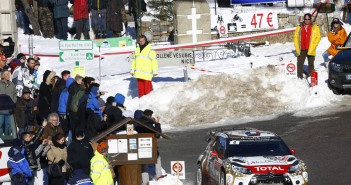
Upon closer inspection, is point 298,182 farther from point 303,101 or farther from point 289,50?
point 289,50

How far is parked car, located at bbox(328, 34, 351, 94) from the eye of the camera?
2356 cm

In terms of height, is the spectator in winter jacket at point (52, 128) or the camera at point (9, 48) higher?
the camera at point (9, 48)

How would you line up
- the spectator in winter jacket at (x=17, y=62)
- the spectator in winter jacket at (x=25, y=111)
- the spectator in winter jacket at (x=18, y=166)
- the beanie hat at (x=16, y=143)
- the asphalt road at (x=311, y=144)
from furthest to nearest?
the spectator in winter jacket at (x=17, y=62) < the spectator in winter jacket at (x=25, y=111) < the asphalt road at (x=311, y=144) < the beanie hat at (x=16, y=143) < the spectator in winter jacket at (x=18, y=166)

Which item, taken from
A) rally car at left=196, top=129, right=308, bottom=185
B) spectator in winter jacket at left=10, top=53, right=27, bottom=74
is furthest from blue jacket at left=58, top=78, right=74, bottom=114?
rally car at left=196, top=129, right=308, bottom=185

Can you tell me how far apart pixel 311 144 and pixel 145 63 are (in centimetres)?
648

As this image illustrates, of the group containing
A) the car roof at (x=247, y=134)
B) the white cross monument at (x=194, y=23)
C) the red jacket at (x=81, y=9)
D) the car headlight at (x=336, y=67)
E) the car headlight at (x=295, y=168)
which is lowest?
the car headlight at (x=295, y=168)

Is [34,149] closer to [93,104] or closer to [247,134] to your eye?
[93,104]

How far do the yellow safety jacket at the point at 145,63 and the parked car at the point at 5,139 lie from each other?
6.92 meters

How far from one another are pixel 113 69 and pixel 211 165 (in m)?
14.2

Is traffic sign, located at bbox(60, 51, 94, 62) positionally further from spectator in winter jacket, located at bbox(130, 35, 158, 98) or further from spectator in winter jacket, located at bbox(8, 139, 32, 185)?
spectator in winter jacket, located at bbox(8, 139, 32, 185)

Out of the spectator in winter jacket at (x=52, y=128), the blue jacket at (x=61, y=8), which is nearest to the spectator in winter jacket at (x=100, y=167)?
the spectator in winter jacket at (x=52, y=128)

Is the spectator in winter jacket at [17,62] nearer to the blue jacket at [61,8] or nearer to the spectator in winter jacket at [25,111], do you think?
the spectator in winter jacket at [25,111]

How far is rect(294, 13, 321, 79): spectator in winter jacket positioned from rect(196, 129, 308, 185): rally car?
9.41 m

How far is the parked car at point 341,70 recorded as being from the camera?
23562mm
